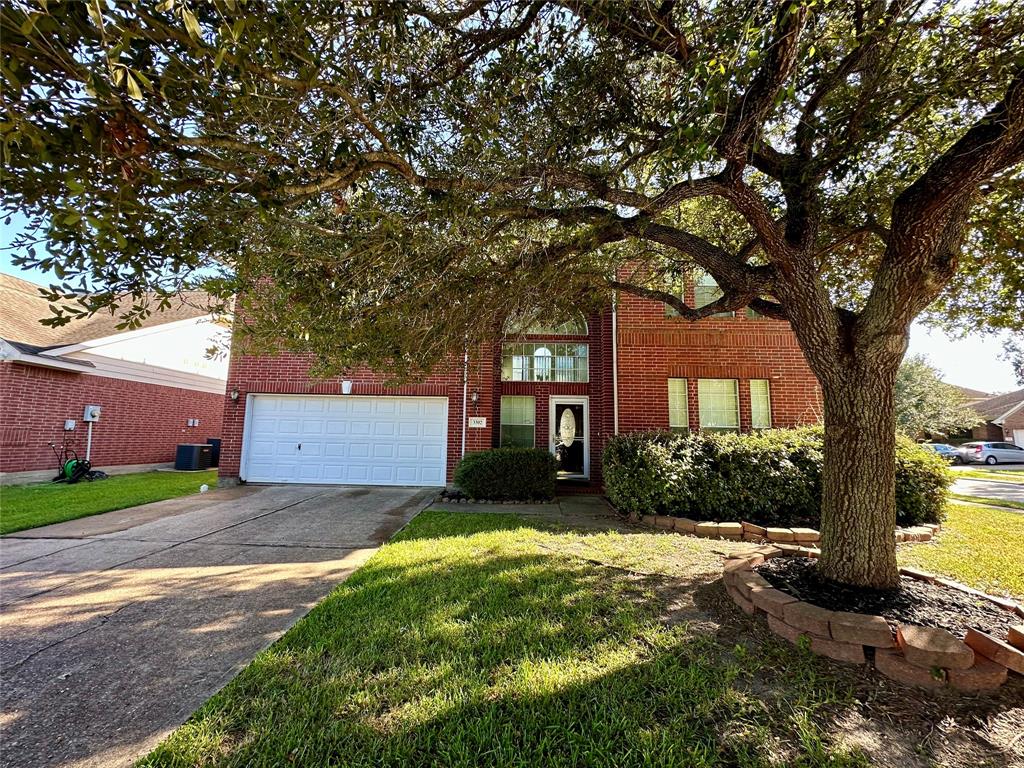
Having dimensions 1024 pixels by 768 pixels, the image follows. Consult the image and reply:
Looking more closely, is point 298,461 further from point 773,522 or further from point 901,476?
point 901,476

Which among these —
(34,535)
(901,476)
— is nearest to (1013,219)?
(901,476)

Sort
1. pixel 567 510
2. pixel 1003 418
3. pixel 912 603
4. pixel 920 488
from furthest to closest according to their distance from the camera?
1. pixel 1003 418
2. pixel 567 510
3. pixel 920 488
4. pixel 912 603

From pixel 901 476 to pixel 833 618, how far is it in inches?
201

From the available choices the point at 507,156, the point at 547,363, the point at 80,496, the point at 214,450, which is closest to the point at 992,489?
the point at 547,363

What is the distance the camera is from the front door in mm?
10453

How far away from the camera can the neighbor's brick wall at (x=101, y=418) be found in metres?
9.73

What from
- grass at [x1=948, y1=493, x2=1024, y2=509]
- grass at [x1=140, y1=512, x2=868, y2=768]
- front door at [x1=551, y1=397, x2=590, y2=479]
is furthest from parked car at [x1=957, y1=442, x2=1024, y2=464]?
grass at [x1=140, y1=512, x2=868, y2=768]

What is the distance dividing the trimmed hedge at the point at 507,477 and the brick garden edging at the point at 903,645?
550 cm

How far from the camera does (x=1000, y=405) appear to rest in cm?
3534

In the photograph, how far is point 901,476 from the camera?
637 centimetres

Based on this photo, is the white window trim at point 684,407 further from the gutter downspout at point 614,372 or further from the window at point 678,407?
the gutter downspout at point 614,372

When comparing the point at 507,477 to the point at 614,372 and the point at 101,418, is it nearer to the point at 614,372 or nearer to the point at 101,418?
the point at 614,372

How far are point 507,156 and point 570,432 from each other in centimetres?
780

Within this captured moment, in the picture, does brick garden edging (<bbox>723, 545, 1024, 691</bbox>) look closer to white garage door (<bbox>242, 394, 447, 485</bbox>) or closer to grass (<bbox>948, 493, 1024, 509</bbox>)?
white garage door (<bbox>242, 394, 447, 485</bbox>)
